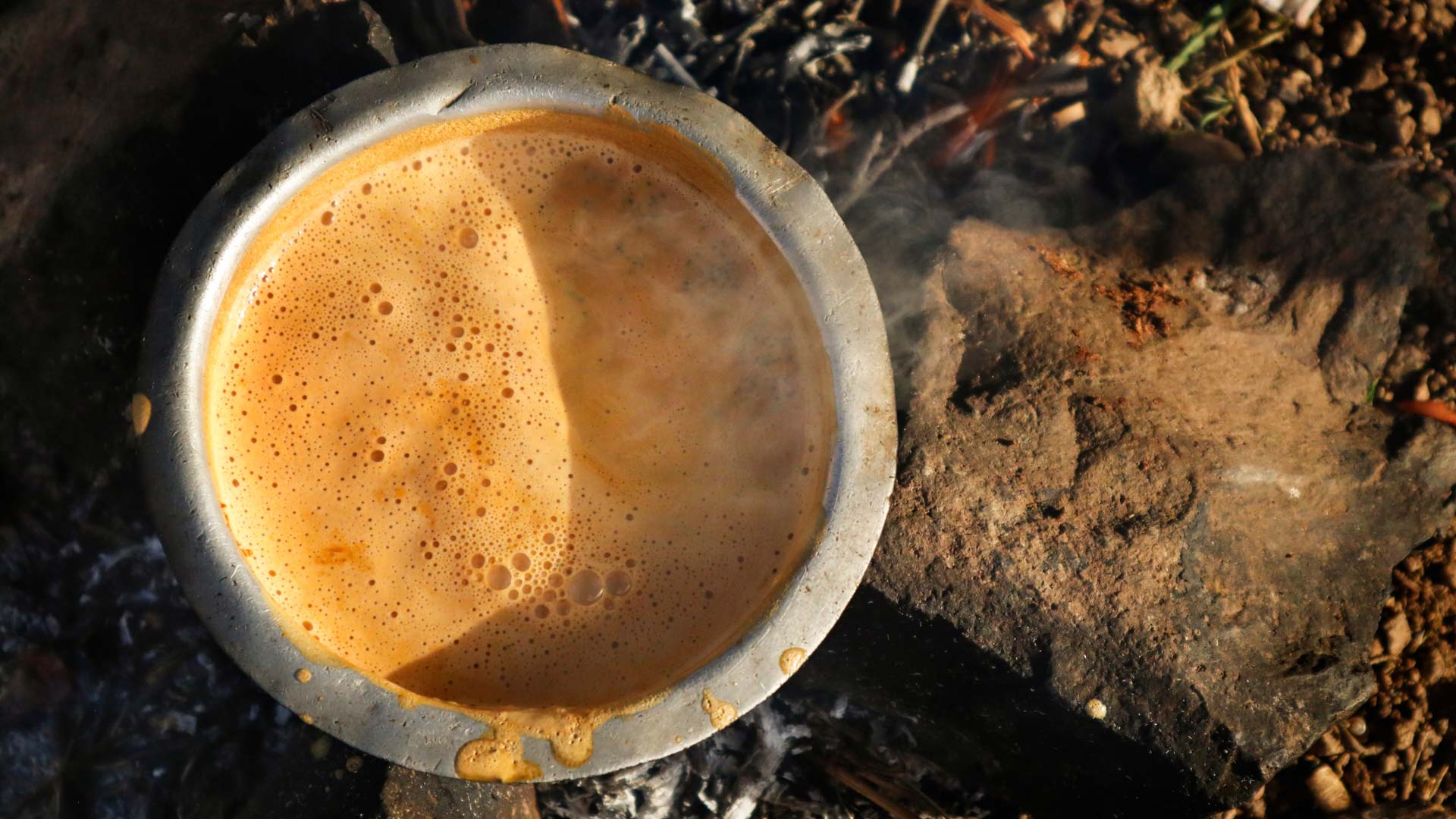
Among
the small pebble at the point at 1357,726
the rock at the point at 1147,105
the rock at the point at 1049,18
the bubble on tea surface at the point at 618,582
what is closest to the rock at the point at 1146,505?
the rock at the point at 1147,105

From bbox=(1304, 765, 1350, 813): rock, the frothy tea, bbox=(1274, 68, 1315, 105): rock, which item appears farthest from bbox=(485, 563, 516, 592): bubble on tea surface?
bbox=(1274, 68, 1315, 105): rock

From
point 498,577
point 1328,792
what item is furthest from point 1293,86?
point 498,577

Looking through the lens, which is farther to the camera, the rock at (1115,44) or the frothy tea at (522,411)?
the rock at (1115,44)

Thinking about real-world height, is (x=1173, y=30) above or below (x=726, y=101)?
above

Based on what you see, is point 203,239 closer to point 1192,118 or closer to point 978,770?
point 978,770

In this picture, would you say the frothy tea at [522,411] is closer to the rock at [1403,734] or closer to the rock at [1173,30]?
the rock at [1173,30]

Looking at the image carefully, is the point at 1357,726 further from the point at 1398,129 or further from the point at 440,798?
the point at 440,798

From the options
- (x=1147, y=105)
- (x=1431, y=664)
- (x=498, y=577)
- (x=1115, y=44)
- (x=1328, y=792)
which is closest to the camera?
(x=498, y=577)
